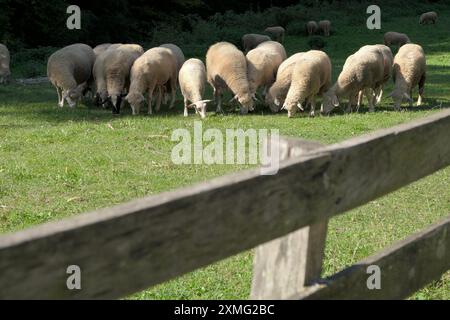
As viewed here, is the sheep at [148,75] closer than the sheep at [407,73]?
Yes

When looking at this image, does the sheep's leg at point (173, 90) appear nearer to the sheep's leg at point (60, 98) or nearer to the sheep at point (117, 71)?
the sheep at point (117, 71)

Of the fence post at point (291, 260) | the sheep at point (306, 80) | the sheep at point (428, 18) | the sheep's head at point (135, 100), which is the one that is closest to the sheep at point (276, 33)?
the sheep at point (428, 18)

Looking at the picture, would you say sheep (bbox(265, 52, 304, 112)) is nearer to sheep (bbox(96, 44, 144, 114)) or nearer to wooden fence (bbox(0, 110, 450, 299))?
sheep (bbox(96, 44, 144, 114))

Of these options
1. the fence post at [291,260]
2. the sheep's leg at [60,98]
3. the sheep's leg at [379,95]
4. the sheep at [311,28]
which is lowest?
the sheep's leg at [60,98]

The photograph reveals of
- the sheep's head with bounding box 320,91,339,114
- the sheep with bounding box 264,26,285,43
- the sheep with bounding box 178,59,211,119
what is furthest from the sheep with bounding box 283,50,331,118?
the sheep with bounding box 264,26,285,43

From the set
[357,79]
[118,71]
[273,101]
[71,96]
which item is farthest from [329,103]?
[71,96]

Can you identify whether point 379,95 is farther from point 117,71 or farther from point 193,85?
point 117,71

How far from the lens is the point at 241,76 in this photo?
55.6 feet

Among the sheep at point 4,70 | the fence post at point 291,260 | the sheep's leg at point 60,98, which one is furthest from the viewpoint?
the sheep at point 4,70

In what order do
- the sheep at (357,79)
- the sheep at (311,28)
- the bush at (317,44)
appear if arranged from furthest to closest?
the sheep at (311,28) → the bush at (317,44) → the sheep at (357,79)

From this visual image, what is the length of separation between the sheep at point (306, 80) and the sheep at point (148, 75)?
3070mm

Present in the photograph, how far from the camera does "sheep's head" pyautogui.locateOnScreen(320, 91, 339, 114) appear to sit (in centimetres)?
1647

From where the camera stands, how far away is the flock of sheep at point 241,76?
645 inches

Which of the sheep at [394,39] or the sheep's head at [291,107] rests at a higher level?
the sheep at [394,39]
